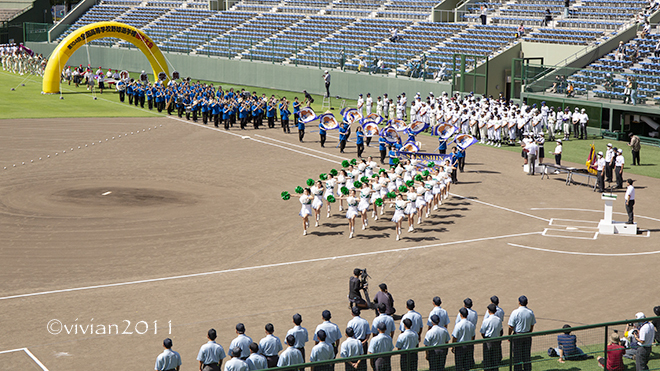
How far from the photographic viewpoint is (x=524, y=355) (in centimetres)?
1214

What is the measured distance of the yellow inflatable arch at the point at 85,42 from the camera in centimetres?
5144

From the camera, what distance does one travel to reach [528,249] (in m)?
20.9

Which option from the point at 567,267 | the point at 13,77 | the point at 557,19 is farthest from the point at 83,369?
the point at 13,77

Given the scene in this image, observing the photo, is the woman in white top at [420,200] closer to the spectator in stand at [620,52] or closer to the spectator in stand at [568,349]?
the spectator in stand at [568,349]

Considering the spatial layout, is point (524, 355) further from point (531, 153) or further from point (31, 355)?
point (531, 153)

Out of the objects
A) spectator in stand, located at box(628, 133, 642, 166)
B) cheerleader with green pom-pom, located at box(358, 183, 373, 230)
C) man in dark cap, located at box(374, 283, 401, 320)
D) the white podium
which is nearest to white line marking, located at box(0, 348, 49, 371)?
man in dark cap, located at box(374, 283, 401, 320)

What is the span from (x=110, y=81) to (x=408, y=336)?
162 ft

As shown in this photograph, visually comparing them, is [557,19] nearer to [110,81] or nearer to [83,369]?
[110,81]

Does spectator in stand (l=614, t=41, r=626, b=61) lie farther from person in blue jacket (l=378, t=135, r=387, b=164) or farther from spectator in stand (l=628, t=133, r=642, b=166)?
person in blue jacket (l=378, t=135, r=387, b=164)

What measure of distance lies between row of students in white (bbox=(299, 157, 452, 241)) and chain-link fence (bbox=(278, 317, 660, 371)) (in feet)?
29.1

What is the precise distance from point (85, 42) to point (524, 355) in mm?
47672

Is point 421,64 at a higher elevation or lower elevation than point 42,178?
higher

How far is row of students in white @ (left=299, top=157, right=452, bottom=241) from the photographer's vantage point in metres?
21.9

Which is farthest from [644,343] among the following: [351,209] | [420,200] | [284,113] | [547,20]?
[547,20]
